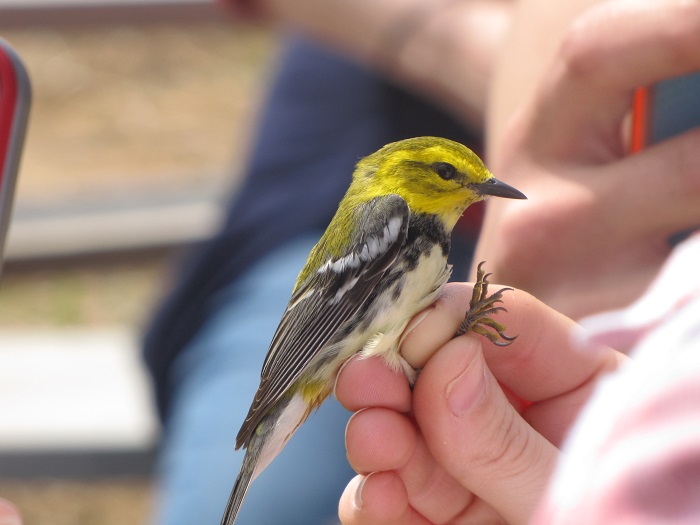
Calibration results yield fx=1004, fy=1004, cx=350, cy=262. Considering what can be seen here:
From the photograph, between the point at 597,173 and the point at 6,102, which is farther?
the point at 597,173

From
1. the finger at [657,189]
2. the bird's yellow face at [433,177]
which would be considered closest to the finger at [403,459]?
the bird's yellow face at [433,177]

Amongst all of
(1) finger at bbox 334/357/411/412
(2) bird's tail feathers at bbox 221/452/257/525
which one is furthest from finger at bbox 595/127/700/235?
(2) bird's tail feathers at bbox 221/452/257/525

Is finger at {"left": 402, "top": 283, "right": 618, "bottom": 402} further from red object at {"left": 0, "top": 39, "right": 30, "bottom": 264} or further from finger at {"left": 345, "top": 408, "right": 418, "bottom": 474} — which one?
red object at {"left": 0, "top": 39, "right": 30, "bottom": 264}

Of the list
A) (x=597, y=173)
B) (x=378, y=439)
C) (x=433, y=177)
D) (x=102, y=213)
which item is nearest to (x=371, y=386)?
(x=378, y=439)

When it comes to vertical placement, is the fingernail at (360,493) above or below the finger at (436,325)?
below

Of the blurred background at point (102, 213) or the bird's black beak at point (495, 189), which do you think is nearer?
the bird's black beak at point (495, 189)

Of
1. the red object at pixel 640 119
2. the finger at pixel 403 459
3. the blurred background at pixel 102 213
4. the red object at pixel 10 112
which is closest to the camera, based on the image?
the red object at pixel 10 112

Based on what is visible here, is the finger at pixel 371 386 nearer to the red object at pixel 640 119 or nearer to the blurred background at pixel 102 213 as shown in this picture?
the red object at pixel 640 119

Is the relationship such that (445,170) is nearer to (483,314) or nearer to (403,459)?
(483,314)
